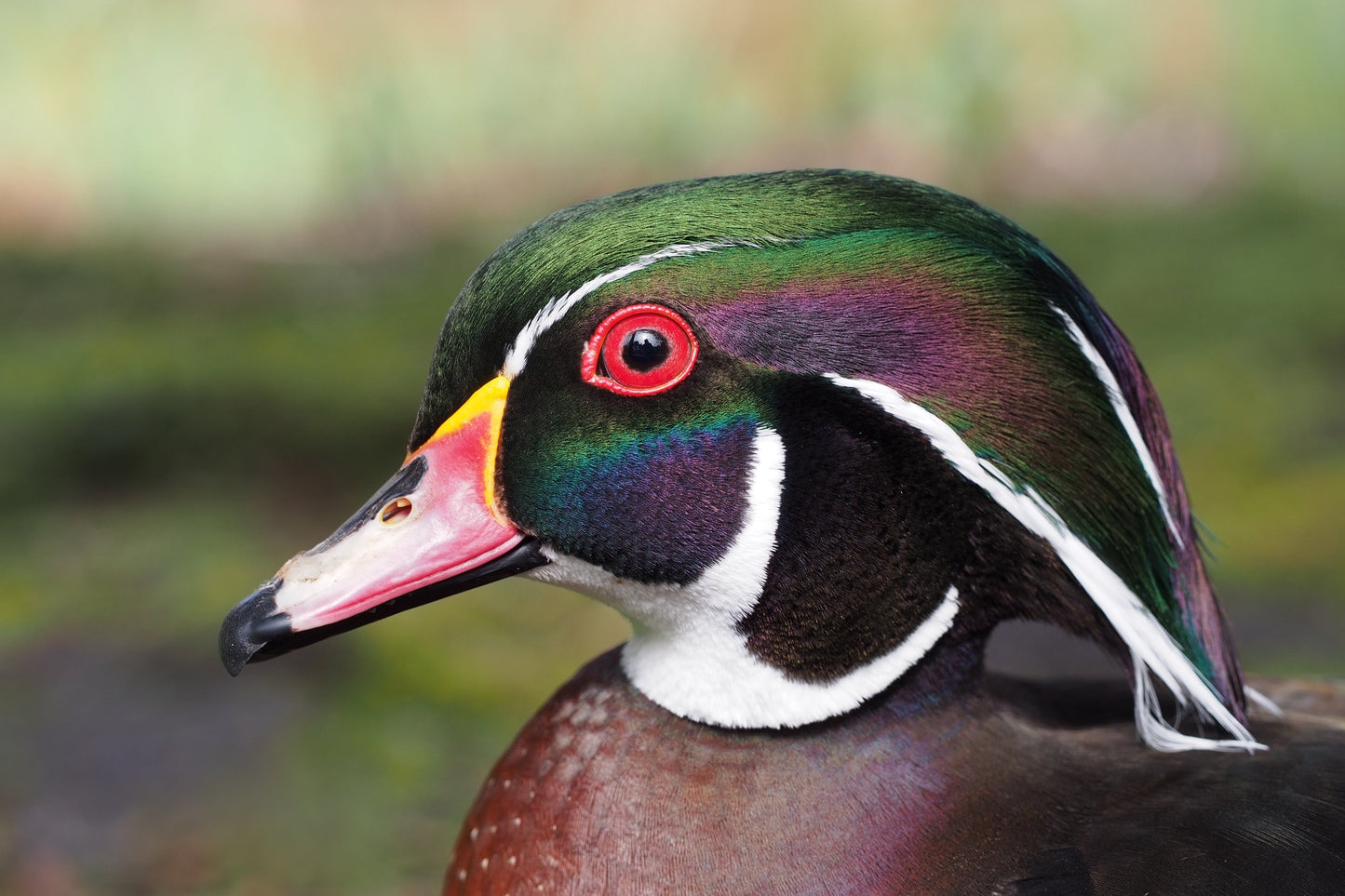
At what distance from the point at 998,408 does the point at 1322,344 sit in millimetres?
3505

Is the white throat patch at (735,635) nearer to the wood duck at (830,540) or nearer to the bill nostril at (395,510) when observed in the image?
the wood duck at (830,540)

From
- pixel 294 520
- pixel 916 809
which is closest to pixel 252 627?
pixel 916 809

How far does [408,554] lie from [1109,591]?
551 millimetres

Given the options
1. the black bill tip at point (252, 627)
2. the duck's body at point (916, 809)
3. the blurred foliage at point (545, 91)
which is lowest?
the duck's body at point (916, 809)

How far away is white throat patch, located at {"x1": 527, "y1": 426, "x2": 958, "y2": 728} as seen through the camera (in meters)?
1.12

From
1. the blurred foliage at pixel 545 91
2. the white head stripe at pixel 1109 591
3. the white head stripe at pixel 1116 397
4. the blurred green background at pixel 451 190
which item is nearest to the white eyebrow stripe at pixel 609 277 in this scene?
the white head stripe at pixel 1109 591

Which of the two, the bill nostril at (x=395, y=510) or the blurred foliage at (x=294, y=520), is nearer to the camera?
the bill nostril at (x=395, y=510)

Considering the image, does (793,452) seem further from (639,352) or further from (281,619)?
(281,619)

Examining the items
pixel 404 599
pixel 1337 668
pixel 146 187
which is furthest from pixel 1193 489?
pixel 146 187

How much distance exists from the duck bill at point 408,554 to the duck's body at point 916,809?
0.20 m

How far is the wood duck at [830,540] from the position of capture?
1074 mm

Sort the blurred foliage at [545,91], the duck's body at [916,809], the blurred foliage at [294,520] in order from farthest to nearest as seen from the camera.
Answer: the blurred foliage at [545,91]
the blurred foliage at [294,520]
the duck's body at [916,809]

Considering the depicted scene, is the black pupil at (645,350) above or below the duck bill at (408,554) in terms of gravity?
above

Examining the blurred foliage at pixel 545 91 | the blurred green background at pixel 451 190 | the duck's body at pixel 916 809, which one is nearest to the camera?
the duck's body at pixel 916 809
